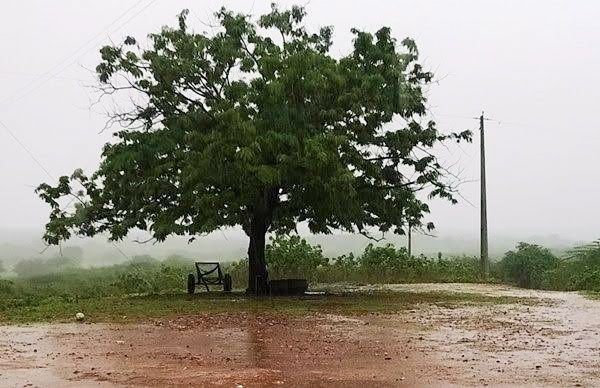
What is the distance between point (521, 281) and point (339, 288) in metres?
10.6

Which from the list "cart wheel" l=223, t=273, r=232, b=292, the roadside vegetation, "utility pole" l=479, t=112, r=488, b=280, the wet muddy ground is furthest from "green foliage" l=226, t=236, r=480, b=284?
the wet muddy ground

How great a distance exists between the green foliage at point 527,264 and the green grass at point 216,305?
9.88 metres

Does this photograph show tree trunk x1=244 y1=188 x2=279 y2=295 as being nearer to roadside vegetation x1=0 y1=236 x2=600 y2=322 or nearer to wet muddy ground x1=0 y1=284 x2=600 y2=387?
roadside vegetation x1=0 y1=236 x2=600 y2=322

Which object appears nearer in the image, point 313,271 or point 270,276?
point 270,276

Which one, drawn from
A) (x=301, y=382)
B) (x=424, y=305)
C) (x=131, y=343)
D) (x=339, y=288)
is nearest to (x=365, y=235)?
(x=339, y=288)

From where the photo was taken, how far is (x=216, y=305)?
17109mm

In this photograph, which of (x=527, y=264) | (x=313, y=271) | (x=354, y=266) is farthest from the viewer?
(x=527, y=264)

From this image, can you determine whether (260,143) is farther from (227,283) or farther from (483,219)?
(483,219)

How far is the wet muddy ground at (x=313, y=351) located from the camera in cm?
804

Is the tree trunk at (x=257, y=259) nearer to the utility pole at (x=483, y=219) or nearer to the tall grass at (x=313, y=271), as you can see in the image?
the tall grass at (x=313, y=271)

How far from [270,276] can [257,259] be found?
18.5 ft

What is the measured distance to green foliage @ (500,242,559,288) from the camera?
29.7 meters

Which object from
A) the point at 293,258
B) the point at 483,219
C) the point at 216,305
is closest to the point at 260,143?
the point at 216,305

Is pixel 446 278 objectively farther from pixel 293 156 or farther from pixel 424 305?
pixel 293 156
